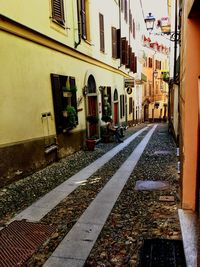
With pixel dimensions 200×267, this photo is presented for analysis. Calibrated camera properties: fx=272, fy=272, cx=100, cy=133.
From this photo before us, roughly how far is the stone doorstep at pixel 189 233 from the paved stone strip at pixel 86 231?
3.83 ft

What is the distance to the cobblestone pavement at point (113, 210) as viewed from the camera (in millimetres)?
3409

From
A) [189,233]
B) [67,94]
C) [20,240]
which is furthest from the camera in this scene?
[67,94]

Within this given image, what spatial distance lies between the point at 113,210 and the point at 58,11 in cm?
693

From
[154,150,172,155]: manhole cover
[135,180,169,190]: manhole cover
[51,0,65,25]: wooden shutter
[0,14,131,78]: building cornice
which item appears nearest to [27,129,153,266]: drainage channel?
[135,180,169,190]: manhole cover

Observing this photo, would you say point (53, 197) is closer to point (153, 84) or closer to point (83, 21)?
point (83, 21)

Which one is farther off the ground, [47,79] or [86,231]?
[47,79]

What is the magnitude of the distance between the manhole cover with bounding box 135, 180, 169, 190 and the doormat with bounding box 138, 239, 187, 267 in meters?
2.17

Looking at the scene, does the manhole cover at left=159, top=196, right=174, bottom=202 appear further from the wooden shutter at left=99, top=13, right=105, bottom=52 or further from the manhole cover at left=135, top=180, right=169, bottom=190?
the wooden shutter at left=99, top=13, right=105, bottom=52

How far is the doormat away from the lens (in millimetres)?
3107

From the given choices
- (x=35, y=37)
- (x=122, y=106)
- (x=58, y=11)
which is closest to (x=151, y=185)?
(x=35, y=37)

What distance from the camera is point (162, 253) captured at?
10.8 ft

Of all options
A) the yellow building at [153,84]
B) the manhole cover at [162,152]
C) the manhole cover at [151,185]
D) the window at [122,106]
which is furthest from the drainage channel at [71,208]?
the yellow building at [153,84]

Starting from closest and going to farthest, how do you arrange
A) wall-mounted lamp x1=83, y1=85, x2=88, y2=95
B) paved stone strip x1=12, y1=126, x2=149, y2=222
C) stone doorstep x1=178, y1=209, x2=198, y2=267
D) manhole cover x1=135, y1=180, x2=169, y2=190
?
stone doorstep x1=178, y1=209, x2=198, y2=267 → paved stone strip x1=12, y1=126, x2=149, y2=222 → manhole cover x1=135, y1=180, x2=169, y2=190 → wall-mounted lamp x1=83, y1=85, x2=88, y2=95

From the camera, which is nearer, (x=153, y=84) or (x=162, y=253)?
(x=162, y=253)
